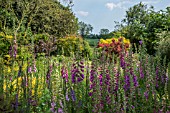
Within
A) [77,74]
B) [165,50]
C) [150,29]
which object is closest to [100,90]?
[77,74]

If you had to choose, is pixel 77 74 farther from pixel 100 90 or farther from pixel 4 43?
pixel 4 43

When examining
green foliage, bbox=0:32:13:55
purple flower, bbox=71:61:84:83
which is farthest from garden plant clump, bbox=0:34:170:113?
green foliage, bbox=0:32:13:55

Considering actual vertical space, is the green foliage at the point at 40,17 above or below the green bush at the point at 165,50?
above

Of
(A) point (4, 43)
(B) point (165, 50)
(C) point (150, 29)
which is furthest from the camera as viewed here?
(C) point (150, 29)

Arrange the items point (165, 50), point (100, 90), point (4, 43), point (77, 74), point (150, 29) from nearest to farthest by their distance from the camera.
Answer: point (100, 90), point (77, 74), point (165, 50), point (4, 43), point (150, 29)

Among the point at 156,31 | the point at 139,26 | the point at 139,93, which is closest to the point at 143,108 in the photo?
the point at 139,93

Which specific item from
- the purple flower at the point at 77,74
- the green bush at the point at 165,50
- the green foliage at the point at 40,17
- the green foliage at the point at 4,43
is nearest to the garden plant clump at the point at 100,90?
the purple flower at the point at 77,74

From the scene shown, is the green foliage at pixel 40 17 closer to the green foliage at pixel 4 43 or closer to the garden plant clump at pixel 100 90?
the green foliage at pixel 4 43

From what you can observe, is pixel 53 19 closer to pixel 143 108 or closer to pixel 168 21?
pixel 168 21

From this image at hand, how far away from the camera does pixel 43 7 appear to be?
50.0 ft

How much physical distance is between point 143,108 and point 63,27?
44.9 feet

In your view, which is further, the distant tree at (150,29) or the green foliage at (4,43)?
the distant tree at (150,29)

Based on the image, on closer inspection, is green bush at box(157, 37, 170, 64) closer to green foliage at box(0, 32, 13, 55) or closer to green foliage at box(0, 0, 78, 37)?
green foliage at box(0, 32, 13, 55)

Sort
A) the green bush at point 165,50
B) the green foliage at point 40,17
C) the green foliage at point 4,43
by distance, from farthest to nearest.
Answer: the green foliage at point 40,17
the green foliage at point 4,43
the green bush at point 165,50
